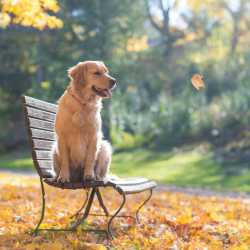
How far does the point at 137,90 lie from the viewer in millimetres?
25219

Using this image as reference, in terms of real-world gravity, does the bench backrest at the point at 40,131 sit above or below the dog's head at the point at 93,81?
below

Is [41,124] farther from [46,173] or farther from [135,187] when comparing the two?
[135,187]

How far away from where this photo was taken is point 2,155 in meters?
23.5

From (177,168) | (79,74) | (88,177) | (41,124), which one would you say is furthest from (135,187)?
(177,168)

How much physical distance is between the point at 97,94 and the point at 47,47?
20.1 metres

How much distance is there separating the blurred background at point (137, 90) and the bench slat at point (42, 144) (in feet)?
31.3

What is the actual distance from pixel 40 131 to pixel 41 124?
97 mm

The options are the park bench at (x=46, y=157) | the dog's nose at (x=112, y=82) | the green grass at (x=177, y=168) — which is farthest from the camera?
the green grass at (x=177, y=168)

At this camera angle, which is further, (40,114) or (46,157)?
(40,114)

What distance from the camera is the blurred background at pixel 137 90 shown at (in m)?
18.4

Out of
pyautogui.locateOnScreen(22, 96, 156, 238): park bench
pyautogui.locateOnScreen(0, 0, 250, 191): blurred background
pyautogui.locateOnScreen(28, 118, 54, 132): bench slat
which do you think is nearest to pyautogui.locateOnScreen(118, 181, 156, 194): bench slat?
pyautogui.locateOnScreen(22, 96, 156, 238): park bench

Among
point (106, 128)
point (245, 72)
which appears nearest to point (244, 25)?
point (245, 72)

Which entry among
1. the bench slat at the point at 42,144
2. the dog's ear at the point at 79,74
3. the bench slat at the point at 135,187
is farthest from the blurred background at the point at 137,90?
the dog's ear at the point at 79,74

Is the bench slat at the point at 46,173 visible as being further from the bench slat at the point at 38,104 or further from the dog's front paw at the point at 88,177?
the bench slat at the point at 38,104
